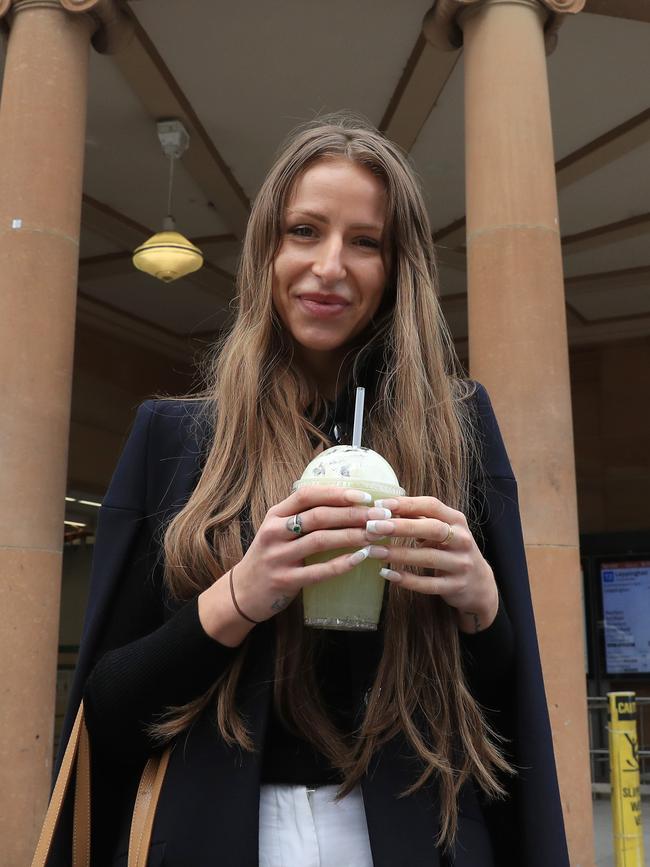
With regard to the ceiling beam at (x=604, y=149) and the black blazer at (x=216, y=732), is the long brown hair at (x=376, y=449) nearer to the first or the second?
the black blazer at (x=216, y=732)

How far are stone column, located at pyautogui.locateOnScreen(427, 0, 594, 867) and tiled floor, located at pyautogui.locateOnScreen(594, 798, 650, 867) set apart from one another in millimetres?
1916

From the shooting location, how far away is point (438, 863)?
1340 millimetres

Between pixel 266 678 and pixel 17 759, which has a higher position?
pixel 266 678

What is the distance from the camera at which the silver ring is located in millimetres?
1227

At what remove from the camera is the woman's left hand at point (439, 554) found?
4.00 feet

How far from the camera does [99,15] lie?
6.45 meters

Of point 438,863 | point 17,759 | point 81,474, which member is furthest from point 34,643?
point 81,474

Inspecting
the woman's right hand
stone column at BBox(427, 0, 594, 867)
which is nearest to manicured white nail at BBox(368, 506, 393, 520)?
the woman's right hand

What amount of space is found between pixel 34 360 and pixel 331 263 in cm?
464

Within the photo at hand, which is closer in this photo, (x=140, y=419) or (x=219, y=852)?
(x=219, y=852)

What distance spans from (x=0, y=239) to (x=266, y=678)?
5157mm

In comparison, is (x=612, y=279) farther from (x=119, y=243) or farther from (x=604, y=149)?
(x=119, y=243)

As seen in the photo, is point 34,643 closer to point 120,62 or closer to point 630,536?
point 120,62

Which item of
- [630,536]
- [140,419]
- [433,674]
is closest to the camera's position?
[433,674]
